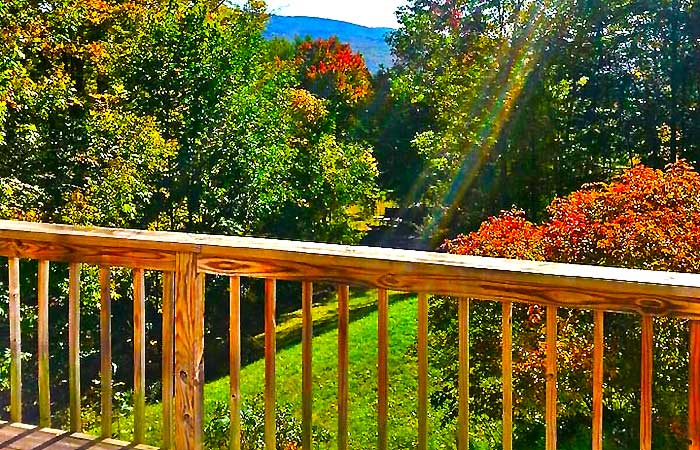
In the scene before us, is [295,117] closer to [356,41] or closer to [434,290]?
[356,41]

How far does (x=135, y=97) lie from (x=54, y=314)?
3.50 metres

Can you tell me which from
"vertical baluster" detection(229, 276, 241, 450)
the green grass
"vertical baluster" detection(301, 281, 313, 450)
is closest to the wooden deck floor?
"vertical baluster" detection(229, 276, 241, 450)

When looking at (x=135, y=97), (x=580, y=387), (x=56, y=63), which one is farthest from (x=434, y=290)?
(x=135, y=97)

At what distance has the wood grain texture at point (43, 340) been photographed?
208 centimetres

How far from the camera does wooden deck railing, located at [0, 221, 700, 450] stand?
1535 millimetres

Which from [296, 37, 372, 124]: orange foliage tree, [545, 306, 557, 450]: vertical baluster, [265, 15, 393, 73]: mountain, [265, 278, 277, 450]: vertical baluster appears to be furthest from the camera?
[265, 15, 393, 73]: mountain

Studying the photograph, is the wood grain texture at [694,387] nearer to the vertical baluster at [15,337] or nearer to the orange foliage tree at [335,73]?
the vertical baluster at [15,337]

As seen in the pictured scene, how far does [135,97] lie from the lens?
10.8m

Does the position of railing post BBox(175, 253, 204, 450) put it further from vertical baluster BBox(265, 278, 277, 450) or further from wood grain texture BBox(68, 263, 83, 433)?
wood grain texture BBox(68, 263, 83, 433)

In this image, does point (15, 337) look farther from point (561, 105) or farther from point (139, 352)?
point (561, 105)

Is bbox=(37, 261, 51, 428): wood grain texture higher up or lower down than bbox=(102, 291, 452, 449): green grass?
higher up

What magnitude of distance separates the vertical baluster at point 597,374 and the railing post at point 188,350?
89 cm

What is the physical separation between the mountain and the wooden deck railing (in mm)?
15296

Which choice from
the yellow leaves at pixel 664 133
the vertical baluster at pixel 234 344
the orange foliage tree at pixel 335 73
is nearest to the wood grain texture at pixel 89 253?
the vertical baluster at pixel 234 344
